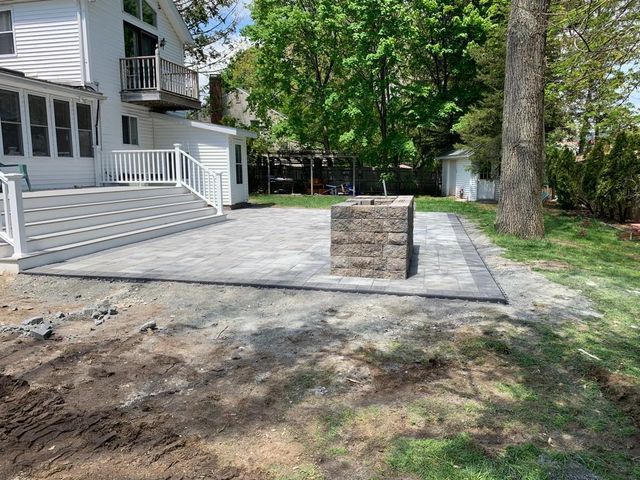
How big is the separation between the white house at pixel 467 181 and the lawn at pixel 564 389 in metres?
14.6

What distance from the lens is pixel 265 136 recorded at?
2409cm

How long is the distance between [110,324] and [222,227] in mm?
7082

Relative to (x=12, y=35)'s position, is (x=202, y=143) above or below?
below

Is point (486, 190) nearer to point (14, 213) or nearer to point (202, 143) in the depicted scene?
point (202, 143)

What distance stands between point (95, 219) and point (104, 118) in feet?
19.2

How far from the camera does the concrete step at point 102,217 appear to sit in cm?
773

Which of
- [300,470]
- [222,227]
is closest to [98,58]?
[222,227]

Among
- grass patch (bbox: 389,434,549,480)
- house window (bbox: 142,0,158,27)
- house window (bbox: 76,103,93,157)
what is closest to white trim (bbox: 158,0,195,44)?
house window (bbox: 142,0,158,27)

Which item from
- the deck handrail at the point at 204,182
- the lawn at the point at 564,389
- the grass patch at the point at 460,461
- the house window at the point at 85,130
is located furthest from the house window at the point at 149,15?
the grass patch at the point at 460,461

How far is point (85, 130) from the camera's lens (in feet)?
42.4

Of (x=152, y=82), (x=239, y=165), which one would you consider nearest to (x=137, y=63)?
(x=152, y=82)

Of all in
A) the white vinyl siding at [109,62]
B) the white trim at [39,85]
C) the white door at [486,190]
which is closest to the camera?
the white trim at [39,85]

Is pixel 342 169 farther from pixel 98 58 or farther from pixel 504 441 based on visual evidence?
pixel 504 441

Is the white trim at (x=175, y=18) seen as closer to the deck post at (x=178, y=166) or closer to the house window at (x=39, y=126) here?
the house window at (x=39, y=126)
